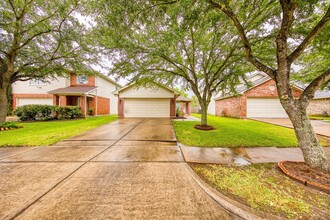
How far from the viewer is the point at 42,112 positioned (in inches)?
503

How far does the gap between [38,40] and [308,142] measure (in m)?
14.5

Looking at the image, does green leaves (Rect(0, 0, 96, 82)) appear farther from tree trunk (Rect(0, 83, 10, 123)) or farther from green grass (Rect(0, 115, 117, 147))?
green grass (Rect(0, 115, 117, 147))

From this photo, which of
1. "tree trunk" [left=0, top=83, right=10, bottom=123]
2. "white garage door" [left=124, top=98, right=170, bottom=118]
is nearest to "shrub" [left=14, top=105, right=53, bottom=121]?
"tree trunk" [left=0, top=83, right=10, bottom=123]

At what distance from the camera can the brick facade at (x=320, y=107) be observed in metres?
16.7

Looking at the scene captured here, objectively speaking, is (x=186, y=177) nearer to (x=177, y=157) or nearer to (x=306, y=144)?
(x=177, y=157)

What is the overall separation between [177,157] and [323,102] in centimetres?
2349

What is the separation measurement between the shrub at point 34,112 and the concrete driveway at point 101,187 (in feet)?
35.8

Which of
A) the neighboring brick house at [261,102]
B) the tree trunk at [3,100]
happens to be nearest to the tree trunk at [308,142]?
the neighboring brick house at [261,102]

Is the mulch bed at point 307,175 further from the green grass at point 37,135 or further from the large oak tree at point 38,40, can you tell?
the large oak tree at point 38,40

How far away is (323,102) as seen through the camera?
17062mm

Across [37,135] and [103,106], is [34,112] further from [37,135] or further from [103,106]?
[37,135]

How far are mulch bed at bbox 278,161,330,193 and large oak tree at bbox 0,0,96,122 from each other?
11.4 metres

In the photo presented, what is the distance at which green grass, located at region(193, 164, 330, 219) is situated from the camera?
2.02 metres

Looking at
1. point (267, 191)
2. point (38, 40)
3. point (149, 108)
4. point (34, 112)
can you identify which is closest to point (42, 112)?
point (34, 112)
